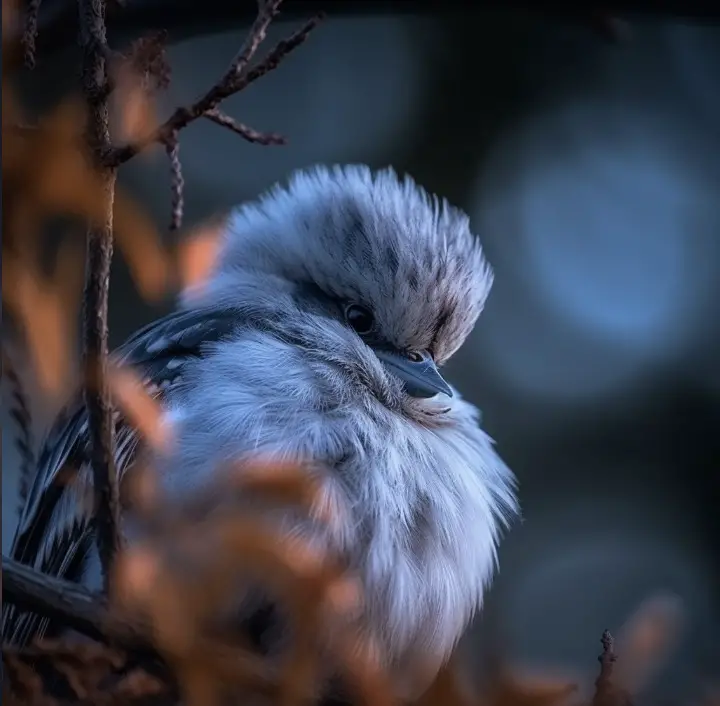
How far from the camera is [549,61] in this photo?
4.71 meters

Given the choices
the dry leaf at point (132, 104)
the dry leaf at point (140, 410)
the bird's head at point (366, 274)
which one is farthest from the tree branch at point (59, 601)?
the bird's head at point (366, 274)

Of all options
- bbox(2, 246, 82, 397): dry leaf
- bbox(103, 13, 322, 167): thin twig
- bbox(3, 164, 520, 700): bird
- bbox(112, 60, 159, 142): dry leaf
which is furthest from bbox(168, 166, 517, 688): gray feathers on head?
bbox(103, 13, 322, 167): thin twig

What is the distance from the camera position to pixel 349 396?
182 centimetres

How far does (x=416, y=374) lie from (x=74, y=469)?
1.86ft

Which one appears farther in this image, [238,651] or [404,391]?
[404,391]

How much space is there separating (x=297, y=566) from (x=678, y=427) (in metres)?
3.45

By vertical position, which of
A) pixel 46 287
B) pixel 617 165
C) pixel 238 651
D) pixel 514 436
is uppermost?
pixel 617 165

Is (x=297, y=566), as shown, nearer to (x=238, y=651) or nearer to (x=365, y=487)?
(x=238, y=651)

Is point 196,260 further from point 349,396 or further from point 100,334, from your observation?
point 100,334

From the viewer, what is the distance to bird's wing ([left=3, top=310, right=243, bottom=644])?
1.74m

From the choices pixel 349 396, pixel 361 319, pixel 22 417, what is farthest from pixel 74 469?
pixel 361 319

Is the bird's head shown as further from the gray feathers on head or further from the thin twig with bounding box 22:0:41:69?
the thin twig with bounding box 22:0:41:69

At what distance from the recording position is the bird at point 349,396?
5.53ft

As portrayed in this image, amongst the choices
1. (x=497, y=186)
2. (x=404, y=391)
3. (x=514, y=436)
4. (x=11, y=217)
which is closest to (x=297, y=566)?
(x=11, y=217)
